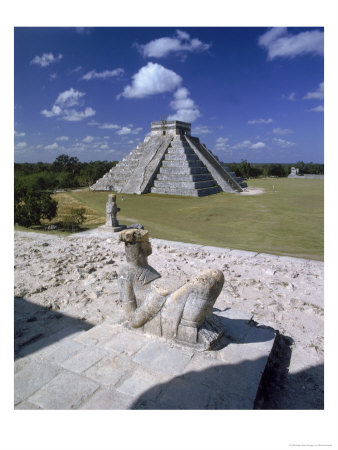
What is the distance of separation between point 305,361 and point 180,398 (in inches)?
73.7

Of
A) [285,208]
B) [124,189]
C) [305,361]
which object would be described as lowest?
[305,361]

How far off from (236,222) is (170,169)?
1184cm

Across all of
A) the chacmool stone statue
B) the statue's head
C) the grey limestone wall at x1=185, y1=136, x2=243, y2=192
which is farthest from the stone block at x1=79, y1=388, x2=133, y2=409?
the grey limestone wall at x1=185, y1=136, x2=243, y2=192

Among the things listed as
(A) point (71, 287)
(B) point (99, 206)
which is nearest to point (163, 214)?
(B) point (99, 206)

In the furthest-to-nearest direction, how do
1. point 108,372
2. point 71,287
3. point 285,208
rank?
point 285,208
point 71,287
point 108,372

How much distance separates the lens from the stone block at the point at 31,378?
2711 millimetres

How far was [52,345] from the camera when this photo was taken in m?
3.55

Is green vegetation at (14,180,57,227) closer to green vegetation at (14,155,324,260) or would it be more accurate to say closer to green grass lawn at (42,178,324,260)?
green vegetation at (14,155,324,260)

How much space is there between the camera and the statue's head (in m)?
3.23

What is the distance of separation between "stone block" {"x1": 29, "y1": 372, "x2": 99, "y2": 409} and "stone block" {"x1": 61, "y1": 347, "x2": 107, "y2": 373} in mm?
99

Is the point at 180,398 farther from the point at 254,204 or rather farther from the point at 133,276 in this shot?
the point at 254,204

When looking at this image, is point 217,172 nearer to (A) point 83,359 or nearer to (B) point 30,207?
(B) point 30,207

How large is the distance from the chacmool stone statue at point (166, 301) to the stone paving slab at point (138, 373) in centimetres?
15

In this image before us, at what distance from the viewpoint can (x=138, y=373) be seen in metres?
2.83
